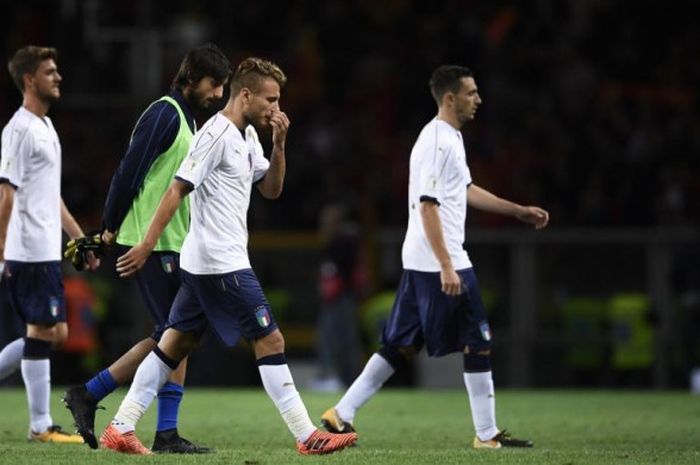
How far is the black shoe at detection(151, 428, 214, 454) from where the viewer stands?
31.2ft

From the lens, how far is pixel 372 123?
22688 mm

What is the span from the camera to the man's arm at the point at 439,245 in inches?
405

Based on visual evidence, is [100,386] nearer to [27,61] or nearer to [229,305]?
[229,305]

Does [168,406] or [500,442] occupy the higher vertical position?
[168,406]

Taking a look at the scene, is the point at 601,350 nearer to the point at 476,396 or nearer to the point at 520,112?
the point at 520,112

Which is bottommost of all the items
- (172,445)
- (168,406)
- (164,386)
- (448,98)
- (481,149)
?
(172,445)

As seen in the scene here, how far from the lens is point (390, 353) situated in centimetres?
1093

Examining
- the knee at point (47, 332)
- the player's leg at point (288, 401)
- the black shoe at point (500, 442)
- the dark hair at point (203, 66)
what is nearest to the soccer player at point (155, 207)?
the dark hair at point (203, 66)

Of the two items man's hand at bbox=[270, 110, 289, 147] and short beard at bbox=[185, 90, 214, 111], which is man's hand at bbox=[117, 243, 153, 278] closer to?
man's hand at bbox=[270, 110, 289, 147]

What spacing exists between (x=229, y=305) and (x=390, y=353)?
2.12 m

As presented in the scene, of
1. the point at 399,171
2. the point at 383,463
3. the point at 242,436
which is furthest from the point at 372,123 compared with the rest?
the point at 383,463

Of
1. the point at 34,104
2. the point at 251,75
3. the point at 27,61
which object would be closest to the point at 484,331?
the point at 251,75

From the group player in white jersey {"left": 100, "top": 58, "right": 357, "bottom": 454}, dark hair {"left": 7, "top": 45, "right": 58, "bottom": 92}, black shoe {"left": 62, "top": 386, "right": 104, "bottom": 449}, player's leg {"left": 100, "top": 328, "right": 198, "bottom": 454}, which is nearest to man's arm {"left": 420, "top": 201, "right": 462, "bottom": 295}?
player in white jersey {"left": 100, "top": 58, "right": 357, "bottom": 454}

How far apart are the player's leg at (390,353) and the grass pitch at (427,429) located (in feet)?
0.76
